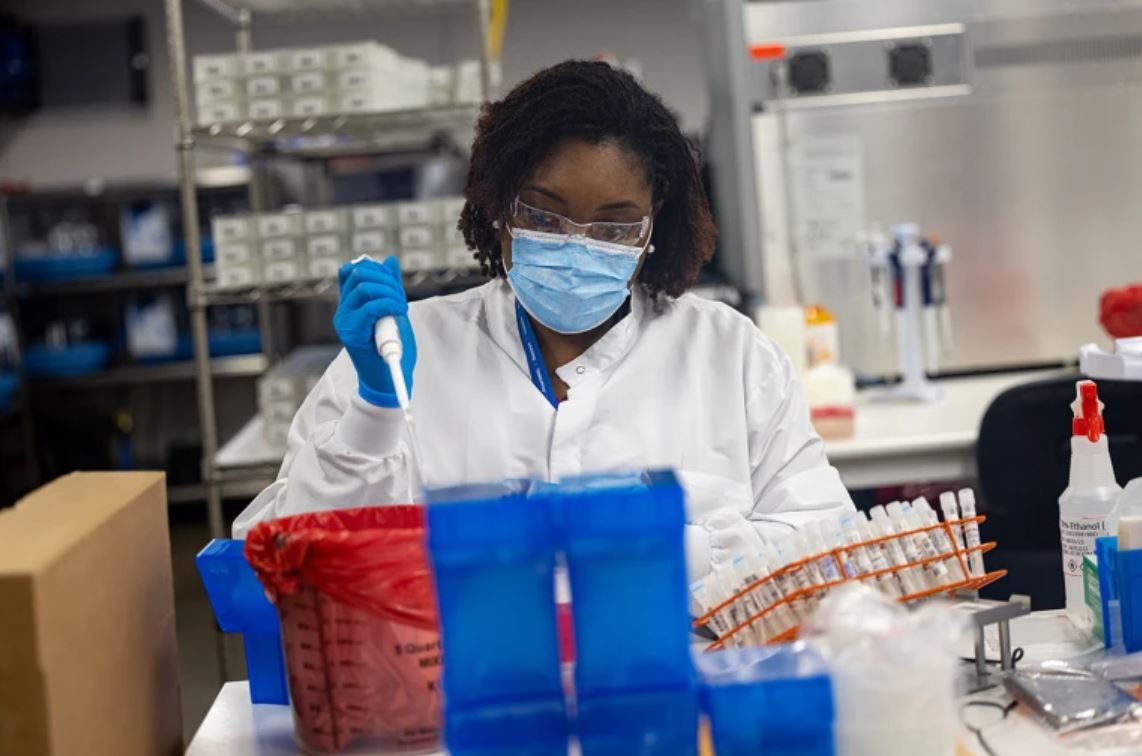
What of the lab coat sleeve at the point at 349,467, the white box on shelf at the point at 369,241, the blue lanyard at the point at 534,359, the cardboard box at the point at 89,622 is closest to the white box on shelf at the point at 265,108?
the white box on shelf at the point at 369,241

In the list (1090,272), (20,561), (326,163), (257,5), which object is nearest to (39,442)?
(326,163)

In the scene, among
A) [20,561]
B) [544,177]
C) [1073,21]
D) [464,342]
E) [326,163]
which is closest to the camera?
[20,561]

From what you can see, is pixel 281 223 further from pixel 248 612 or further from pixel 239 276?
pixel 248 612

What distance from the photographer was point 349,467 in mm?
1504

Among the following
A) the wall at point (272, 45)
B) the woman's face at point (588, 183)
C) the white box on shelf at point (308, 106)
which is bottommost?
the woman's face at point (588, 183)

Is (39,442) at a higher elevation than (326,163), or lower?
lower

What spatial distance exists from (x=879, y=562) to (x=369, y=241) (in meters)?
2.18

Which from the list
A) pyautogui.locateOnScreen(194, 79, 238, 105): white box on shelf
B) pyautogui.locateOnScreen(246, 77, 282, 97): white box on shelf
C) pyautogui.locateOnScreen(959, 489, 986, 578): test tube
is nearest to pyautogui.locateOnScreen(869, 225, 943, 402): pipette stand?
pyautogui.locateOnScreen(246, 77, 282, 97): white box on shelf

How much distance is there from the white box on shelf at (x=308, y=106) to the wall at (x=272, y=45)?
3069mm

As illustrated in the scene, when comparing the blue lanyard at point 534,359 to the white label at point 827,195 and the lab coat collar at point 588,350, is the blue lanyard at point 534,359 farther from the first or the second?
the white label at point 827,195

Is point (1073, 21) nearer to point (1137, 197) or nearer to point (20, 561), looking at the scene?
point (1137, 197)

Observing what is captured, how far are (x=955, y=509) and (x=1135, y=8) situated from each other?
247cm

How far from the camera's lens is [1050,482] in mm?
2297

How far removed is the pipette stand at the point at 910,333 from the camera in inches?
118
